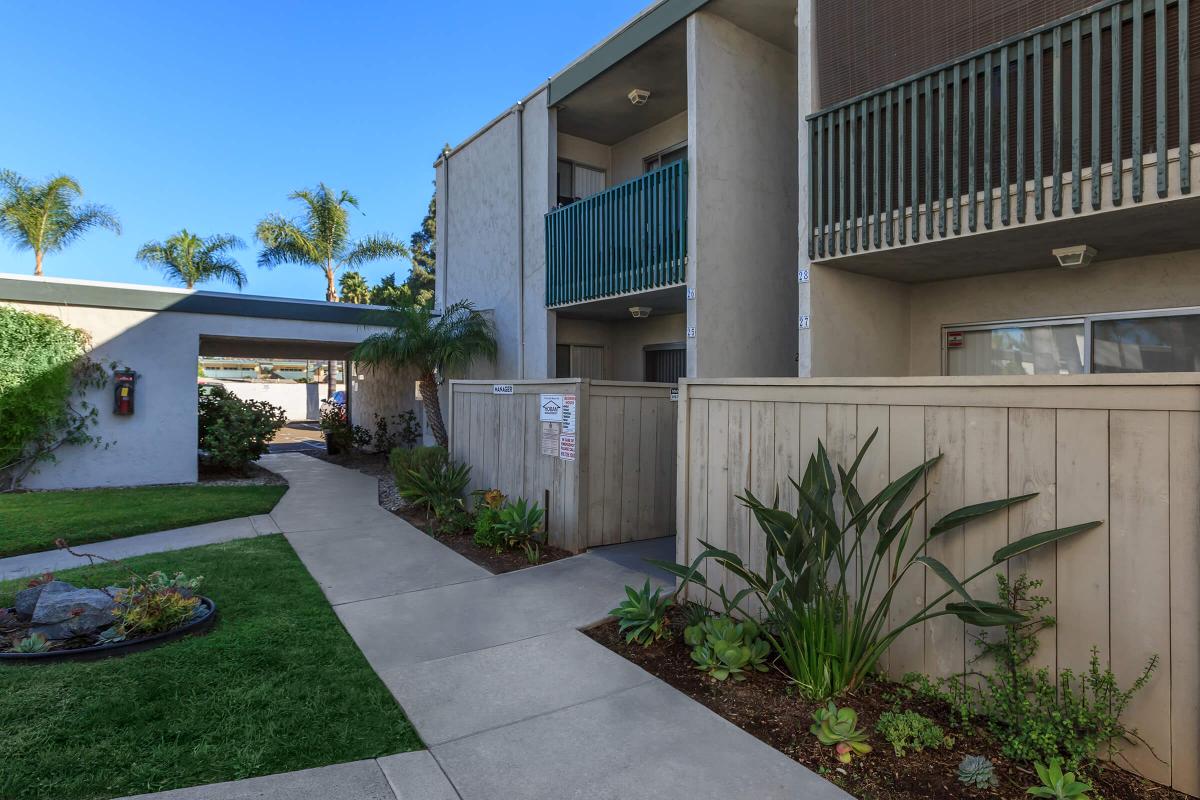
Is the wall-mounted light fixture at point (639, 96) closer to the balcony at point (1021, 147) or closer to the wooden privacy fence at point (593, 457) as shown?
the balcony at point (1021, 147)

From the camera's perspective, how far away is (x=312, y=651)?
4.26m

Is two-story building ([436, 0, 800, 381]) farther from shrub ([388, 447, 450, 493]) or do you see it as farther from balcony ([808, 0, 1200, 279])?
shrub ([388, 447, 450, 493])

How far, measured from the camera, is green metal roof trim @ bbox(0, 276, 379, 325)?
34.1 ft

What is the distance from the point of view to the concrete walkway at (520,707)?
2775 mm

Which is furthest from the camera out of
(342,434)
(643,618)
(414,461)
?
(342,434)

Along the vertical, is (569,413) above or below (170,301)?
below

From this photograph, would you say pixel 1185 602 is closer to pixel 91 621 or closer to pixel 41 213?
pixel 91 621

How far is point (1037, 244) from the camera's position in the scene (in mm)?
5418

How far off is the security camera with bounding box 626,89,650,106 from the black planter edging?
865 centimetres

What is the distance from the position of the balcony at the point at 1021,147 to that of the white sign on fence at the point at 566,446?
10.5 ft

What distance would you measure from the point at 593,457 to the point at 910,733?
14.0ft

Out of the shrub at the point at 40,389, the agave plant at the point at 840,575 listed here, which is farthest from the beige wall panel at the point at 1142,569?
the shrub at the point at 40,389

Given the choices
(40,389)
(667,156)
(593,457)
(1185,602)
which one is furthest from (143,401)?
(1185,602)

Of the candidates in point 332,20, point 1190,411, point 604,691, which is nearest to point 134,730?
point 604,691
